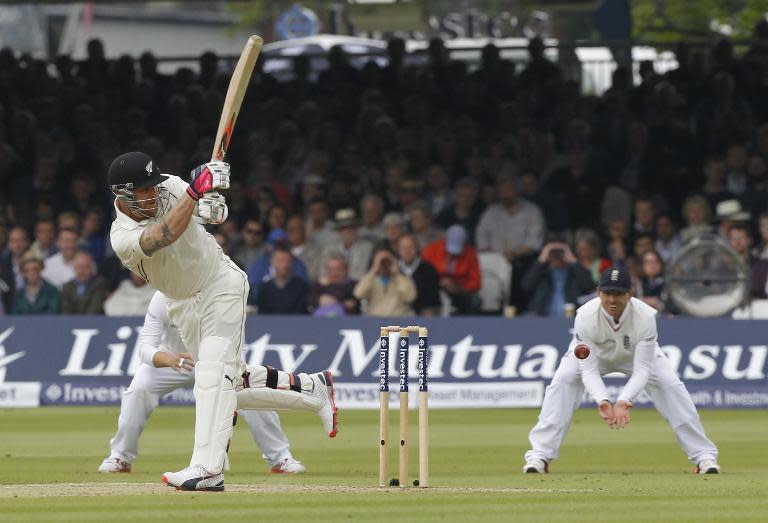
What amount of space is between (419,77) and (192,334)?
12.5m

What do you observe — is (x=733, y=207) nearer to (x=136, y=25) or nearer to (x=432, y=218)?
(x=432, y=218)

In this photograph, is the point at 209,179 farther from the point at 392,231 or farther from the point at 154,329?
the point at 392,231

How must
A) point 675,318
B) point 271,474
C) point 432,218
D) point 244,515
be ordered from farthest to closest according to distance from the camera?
1. point 432,218
2. point 675,318
3. point 271,474
4. point 244,515

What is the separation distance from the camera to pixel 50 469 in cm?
1102

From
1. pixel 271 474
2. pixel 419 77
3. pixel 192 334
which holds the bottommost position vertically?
pixel 271 474

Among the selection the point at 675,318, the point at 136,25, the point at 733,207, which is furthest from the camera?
the point at 136,25

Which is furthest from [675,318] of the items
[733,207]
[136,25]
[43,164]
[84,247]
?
[136,25]

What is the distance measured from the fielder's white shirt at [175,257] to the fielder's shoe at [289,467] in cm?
208

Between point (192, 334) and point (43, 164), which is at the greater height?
point (43, 164)

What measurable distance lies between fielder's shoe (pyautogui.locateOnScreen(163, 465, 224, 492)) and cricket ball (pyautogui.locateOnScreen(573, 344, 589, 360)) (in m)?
2.91

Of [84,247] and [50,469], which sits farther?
[84,247]

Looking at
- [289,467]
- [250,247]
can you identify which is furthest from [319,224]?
[289,467]

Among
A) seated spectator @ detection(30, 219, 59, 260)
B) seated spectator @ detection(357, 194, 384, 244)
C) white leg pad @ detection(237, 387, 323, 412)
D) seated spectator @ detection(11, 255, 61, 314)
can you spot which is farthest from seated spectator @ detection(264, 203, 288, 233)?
white leg pad @ detection(237, 387, 323, 412)

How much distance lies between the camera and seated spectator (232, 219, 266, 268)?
63.2 ft
